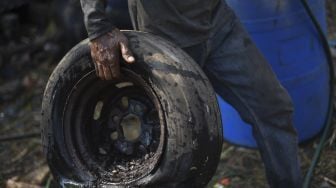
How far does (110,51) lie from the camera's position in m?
2.41

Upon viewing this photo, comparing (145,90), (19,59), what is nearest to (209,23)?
(145,90)

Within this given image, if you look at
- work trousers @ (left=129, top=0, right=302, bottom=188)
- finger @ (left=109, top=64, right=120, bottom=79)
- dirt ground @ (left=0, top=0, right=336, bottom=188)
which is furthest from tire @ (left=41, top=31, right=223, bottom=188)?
dirt ground @ (left=0, top=0, right=336, bottom=188)

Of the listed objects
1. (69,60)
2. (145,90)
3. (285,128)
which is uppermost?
(69,60)

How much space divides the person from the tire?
0.56 ft

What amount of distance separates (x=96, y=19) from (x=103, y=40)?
10 centimetres

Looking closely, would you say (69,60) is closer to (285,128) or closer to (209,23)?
(209,23)

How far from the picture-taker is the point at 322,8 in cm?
354

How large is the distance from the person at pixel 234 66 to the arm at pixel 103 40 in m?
0.05

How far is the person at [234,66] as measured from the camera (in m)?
2.61

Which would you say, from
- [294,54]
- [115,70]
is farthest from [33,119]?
[115,70]

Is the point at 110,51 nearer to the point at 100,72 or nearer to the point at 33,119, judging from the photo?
the point at 100,72

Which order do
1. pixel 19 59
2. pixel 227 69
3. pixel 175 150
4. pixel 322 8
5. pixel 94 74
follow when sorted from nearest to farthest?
1. pixel 175 150
2. pixel 94 74
3. pixel 227 69
4. pixel 322 8
5. pixel 19 59

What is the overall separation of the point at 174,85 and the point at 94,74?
42 cm

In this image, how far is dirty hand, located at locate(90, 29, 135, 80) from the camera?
242 cm
